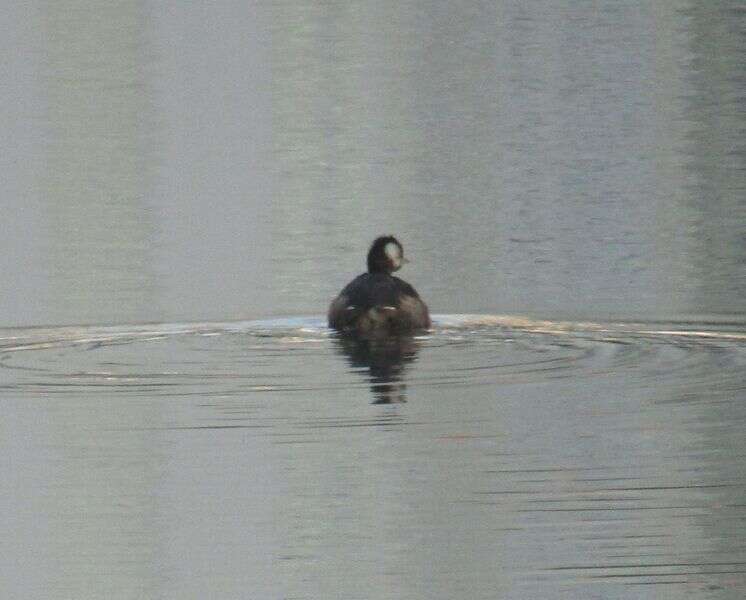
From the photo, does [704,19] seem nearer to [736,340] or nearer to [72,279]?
[72,279]

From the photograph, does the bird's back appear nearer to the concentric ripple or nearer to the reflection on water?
the concentric ripple

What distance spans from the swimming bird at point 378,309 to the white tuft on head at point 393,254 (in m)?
1.11

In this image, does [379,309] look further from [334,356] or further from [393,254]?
[393,254]

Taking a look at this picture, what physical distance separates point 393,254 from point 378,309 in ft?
6.11

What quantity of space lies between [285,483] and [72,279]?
8960mm

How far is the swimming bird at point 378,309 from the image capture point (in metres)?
13.8

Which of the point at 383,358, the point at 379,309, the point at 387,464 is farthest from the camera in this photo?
the point at 379,309

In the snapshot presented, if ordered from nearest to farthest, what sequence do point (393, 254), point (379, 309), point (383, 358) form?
point (383, 358)
point (379, 309)
point (393, 254)

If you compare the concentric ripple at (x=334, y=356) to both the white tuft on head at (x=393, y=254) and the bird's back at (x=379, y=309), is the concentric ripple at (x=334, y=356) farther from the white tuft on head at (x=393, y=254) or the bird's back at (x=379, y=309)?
the white tuft on head at (x=393, y=254)

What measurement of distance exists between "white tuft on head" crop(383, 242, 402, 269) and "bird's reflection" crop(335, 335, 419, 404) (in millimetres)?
1797

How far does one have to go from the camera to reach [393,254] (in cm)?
1574

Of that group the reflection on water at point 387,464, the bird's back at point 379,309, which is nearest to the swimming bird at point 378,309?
the bird's back at point 379,309

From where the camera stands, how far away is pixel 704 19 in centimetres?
2764

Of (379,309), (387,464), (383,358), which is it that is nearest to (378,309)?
(379,309)
